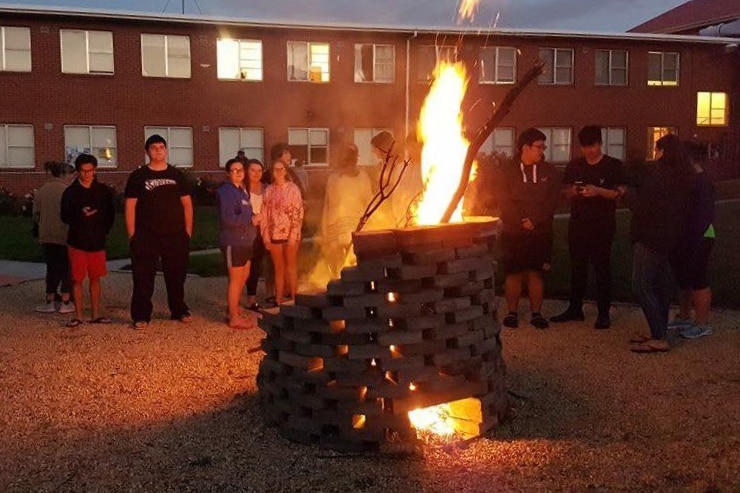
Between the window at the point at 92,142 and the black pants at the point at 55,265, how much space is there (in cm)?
1858

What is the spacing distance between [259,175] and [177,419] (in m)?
3.94

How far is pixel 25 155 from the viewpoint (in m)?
26.3

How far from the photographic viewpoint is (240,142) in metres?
28.1

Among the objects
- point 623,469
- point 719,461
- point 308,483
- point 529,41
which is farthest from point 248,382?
point 529,41

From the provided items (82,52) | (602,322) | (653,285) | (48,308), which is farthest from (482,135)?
(82,52)

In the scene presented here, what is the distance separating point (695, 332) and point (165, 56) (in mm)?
23249

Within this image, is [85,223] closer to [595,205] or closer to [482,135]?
[482,135]

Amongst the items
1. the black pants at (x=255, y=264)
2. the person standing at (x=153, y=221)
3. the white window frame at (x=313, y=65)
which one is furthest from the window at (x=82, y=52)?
the person standing at (x=153, y=221)

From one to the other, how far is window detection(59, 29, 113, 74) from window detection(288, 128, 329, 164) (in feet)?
22.2

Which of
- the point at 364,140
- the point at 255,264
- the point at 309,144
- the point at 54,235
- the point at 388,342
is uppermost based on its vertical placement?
the point at 364,140

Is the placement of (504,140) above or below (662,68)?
below

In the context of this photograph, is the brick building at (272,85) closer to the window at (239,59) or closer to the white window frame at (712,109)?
the window at (239,59)

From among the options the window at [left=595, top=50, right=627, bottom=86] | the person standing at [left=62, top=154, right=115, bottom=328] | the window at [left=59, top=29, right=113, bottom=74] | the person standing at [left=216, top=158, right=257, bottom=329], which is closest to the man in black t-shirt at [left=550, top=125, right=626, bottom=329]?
the person standing at [left=216, top=158, right=257, bottom=329]

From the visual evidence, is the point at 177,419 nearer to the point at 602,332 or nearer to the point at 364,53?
the point at 602,332
